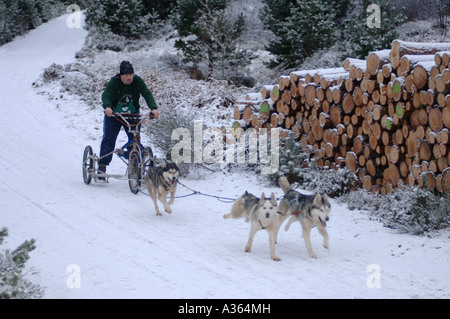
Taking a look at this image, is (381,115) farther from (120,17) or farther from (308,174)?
(120,17)

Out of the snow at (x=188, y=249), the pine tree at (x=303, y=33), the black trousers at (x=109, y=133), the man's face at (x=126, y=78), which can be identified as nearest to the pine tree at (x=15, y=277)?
the snow at (x=188, y=249)

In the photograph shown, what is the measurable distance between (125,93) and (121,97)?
10cm

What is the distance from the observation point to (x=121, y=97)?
9.07 metres

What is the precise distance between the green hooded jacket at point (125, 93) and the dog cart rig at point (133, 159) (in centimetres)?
23

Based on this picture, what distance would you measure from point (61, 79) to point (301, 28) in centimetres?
947

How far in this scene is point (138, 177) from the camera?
8.63 m

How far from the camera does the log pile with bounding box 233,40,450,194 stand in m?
6.75

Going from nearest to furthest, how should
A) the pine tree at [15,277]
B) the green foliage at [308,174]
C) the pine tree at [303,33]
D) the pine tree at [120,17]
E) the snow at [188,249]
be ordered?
the pine tree at [15,277], the snow at [188,249], the green foliage at [308,174], the pine tree at [303,33], the pine tree at [120,17]

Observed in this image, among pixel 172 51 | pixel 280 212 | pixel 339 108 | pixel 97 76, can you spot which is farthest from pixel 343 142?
pixel 172 51

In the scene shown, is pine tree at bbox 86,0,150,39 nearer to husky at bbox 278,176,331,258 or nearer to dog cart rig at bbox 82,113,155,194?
dog cart rig at bbox 82,113,155,194

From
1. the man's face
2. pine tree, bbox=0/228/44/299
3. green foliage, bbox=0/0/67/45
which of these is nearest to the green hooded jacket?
the man's face

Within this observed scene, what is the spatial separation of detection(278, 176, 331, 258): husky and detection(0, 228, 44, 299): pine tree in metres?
2.86

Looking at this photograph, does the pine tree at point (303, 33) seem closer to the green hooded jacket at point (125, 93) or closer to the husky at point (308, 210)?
the green hooded jacket at point (125, 93)

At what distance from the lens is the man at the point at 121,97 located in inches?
350
